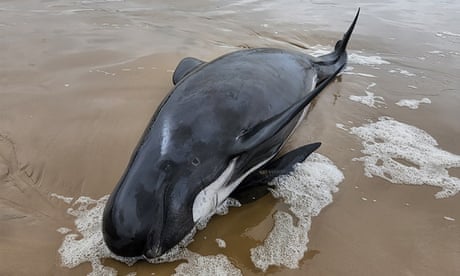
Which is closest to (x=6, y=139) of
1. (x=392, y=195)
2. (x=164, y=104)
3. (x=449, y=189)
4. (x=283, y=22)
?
(x=164, y=104)

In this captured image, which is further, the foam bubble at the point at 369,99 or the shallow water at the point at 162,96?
the foam bubble at the point at 369,99

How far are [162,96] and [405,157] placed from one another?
1.95m

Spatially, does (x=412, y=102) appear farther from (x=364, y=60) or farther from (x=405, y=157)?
(x=364, y=60)

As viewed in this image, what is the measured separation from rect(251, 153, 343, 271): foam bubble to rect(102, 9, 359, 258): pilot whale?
103 mm

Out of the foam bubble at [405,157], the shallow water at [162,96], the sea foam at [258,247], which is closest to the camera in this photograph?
the sea foam at [258,247]

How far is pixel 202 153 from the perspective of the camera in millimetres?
2336

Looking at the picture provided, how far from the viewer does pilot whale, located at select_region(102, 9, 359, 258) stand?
82.4 inches

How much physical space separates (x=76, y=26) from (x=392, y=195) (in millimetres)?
4383

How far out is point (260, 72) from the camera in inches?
119

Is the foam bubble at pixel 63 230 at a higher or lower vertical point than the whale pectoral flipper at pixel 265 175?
lower

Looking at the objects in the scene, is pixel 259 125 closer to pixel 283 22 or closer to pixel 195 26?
pixel 195 26

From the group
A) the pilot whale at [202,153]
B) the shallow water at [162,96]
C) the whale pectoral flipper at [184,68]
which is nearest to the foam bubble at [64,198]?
the shallow water at [162,96]

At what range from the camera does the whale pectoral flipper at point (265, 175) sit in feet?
8.86

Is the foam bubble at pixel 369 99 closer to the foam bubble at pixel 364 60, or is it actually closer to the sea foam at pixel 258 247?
the foam bubble at pixel 364 60
